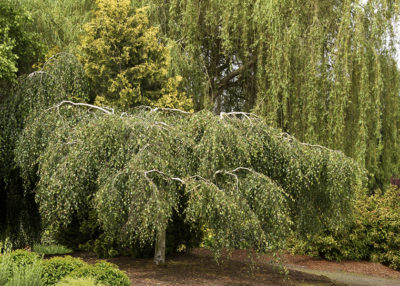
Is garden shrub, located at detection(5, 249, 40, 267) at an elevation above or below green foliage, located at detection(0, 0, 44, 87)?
below

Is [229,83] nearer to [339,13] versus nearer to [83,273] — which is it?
[339,13]

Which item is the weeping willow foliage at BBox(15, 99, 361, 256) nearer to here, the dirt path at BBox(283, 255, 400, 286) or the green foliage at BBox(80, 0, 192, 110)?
the green foliage at BBox(80, 0, 192, 110)


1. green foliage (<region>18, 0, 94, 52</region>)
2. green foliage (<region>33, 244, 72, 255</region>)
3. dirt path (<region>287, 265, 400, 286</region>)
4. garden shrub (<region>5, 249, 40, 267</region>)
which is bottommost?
dirt path (<region>287, 265, 400, 286</region>)

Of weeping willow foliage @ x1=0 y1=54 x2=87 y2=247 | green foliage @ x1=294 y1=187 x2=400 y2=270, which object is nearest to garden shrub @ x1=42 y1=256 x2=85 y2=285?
weeping willow foliage @ x1=0 y1=54 x2=87 y2=247

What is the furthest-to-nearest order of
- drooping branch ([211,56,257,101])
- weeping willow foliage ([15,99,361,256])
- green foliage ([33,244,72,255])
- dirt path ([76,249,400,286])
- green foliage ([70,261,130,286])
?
drooping branch ([211,56,257,101]) → green foliage ([33,244,72,255]) → dirt path ([76,249,400,286]) → weeping willow foliage ([15,99,361,256]) → green foliage ([70,261,130,286])

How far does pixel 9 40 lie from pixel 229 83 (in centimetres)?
518

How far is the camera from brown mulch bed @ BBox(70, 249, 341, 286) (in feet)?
21.9

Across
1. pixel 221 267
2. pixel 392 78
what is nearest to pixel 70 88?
pixel 221 267

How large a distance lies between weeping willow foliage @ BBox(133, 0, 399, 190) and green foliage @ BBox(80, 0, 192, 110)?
1.23 m

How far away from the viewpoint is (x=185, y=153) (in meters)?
6.48

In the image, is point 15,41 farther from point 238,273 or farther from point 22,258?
point 238,273

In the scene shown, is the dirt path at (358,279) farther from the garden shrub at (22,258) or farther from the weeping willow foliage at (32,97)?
the weeping willow foliage at (32,97)

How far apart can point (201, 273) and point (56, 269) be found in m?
2.55

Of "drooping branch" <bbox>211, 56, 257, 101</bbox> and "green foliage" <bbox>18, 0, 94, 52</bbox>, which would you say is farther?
"drooping branch" <bbox>211, 56, 257, 101</bbox>
